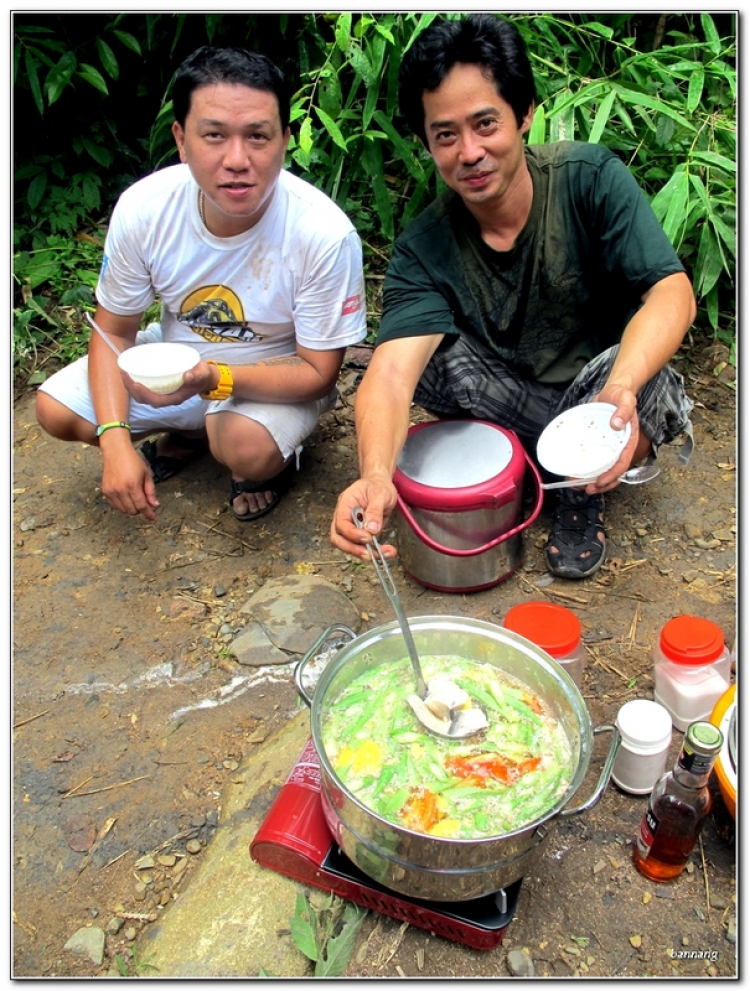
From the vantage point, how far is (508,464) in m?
2.61

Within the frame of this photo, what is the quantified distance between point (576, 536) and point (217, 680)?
1326 mm

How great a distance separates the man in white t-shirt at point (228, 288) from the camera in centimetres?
243

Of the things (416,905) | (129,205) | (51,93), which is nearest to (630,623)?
(416,905)

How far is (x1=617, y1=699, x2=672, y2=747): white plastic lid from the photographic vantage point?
1.95 m

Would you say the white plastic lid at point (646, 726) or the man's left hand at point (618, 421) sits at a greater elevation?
the man's left hand at point (618, 421)

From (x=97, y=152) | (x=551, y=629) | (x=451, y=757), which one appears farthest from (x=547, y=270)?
(x=97, y=152)

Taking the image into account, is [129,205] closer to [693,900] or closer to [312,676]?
[312,676]

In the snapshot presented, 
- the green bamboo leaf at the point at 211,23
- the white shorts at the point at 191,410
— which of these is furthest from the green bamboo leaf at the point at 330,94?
the white shorts at the point at 191,410

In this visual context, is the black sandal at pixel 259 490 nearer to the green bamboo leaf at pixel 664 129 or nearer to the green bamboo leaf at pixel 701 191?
the green bamboo leaf at pixel 701 191

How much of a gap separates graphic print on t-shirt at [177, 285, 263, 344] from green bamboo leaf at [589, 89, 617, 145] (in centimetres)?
160

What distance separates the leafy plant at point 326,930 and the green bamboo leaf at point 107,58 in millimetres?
4058

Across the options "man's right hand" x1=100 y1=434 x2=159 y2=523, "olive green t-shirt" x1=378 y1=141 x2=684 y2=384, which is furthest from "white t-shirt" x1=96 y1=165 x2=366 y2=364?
"man's right hand" x1=100 y1=434 x2=159 y2=523

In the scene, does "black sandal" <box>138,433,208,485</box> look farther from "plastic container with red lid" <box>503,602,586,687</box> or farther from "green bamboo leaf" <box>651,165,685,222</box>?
"green bamboo leaf" <box>651,165,685,222</box>

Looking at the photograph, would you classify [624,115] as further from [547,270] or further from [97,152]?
[97,152]
